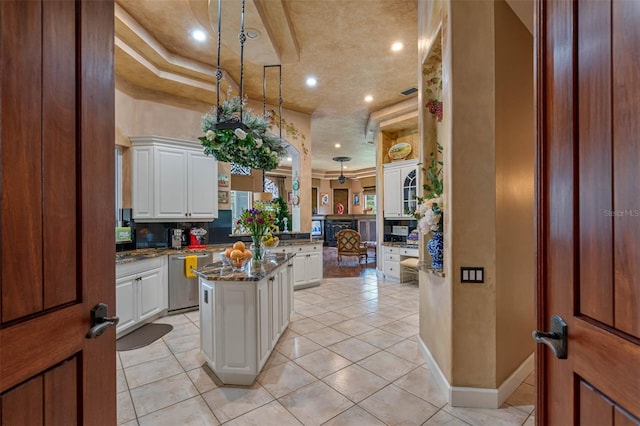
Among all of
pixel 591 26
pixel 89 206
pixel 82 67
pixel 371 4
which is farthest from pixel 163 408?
pixel 371 4

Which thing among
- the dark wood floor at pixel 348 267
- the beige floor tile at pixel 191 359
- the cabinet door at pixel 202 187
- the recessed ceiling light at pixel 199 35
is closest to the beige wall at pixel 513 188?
the beige floor tile at pixel 191 359

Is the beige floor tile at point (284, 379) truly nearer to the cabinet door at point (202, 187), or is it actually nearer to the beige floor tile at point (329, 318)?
the beige floor tile at point (329, 318)

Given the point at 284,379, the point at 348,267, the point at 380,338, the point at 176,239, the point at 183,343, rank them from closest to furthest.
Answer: the point at 284,379, the point at 183,343, the point at 380,338, the point at 176,239, the point at 348,267

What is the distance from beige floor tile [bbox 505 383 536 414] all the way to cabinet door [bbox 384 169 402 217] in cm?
448

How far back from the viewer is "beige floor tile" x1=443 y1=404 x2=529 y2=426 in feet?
6.63

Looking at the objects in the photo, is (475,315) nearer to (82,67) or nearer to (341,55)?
(82,67)

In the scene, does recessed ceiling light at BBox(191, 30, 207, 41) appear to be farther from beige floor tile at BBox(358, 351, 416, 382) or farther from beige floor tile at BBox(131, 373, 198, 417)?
beige floor tile at BBox(358, 351, 416, 382)

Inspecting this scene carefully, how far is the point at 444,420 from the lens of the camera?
2.04 metres

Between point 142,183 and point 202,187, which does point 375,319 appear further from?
point 142,183

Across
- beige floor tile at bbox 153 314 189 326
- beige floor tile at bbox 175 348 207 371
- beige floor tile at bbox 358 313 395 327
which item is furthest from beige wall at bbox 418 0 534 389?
beige floor tile at bbox 153 314 189 326

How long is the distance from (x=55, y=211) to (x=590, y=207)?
1559mm

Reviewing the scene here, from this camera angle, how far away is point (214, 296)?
2.48m

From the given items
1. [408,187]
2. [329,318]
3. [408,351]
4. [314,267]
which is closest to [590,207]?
[408,351]

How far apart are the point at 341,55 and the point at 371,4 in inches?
41.6
